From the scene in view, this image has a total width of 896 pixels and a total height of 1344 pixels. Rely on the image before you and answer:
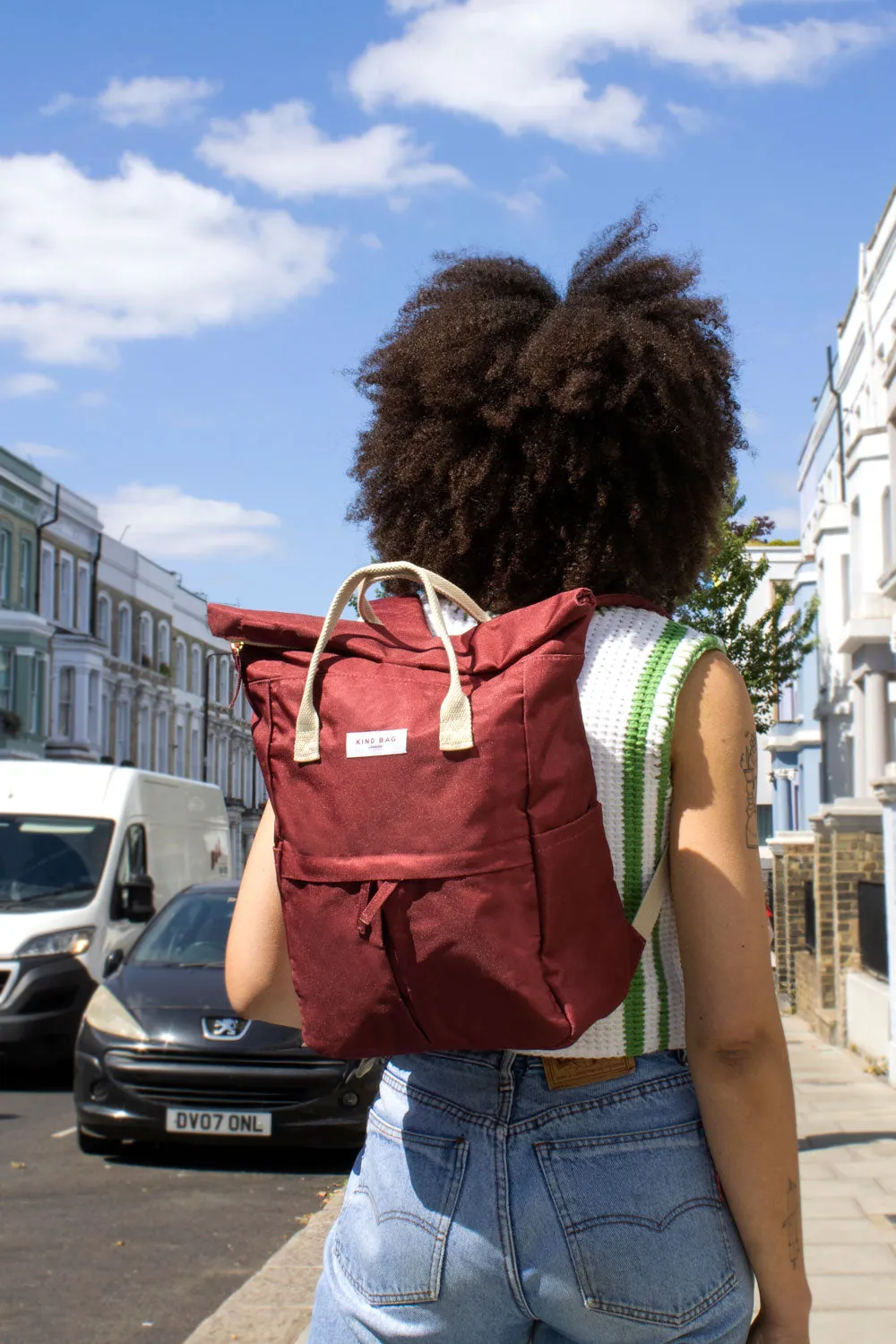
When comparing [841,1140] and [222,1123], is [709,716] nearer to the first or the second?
[222,1123]

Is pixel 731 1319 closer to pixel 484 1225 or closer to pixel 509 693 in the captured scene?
pixel 484 1225

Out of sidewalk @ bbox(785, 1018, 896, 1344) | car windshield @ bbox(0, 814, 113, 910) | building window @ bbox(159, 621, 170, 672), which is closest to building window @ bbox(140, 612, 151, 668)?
building window @ bbox(159, 621, 170, 672)

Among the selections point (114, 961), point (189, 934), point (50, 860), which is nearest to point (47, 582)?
point (50, 860)

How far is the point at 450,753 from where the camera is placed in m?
1.65

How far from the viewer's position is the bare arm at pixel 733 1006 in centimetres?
179

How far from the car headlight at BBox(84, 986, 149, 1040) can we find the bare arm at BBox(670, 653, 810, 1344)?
24.6 ft

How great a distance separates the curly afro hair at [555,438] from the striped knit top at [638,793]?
0.28 meters

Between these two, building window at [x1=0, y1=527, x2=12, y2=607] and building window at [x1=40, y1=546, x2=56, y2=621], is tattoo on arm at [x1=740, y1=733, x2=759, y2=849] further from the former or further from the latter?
building window at [x1=40, y1=546, x2=56, y2=621]

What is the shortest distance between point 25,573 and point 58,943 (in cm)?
3836

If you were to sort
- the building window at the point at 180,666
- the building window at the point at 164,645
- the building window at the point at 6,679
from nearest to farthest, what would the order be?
the building window at the point at 6,679 < the building window at the point at 164,645 < the building window at the point at 180,666

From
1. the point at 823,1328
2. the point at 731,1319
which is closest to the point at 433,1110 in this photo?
the point at 731,1319

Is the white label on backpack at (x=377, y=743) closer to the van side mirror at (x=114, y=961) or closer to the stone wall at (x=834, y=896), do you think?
the van side mirror at (x=114, y=961)

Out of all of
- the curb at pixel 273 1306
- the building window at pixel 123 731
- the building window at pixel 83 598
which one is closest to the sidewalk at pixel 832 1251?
the curb at pixel 273 1306

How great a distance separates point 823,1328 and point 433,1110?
13.5 feet
